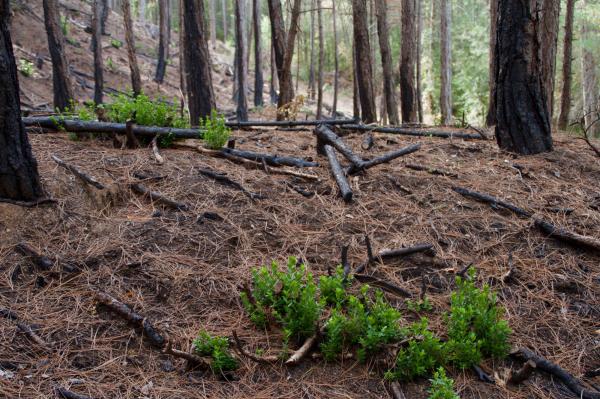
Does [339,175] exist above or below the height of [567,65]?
below

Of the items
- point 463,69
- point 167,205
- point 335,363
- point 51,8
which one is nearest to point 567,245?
point 335,363

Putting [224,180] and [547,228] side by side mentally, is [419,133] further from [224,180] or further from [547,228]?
[224,180]

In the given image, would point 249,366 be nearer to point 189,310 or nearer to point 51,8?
point 189,310

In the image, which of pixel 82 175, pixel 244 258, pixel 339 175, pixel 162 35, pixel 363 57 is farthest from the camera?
pixel 162 35

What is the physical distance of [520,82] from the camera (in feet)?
18.0

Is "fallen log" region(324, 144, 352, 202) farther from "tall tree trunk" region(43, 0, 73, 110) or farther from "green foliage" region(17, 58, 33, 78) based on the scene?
"green foliage" region(17, 58, 33, 78)

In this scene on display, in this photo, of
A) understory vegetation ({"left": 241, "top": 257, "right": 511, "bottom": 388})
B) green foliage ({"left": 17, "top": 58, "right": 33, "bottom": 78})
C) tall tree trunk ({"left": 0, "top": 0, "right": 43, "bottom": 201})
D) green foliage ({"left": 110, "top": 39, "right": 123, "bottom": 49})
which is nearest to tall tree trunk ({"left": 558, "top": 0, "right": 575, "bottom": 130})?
understory vegetation ({"left": 241, "top": 257, "right": 511, "bottom": 388})

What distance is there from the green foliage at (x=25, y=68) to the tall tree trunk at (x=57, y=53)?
6201mm

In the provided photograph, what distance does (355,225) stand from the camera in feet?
13.3

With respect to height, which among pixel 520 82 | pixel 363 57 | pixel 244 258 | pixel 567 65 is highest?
pixel 363 57

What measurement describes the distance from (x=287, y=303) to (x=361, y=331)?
454 mm

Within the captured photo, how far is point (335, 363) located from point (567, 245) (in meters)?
2.37

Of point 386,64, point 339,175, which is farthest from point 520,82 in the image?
point 386,64

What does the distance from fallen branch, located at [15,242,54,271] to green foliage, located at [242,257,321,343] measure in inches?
54.3
